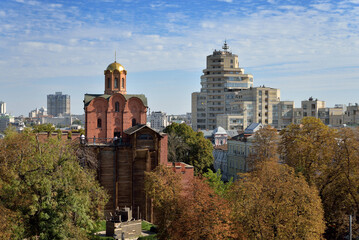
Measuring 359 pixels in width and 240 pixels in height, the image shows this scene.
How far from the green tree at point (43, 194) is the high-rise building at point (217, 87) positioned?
11021 centimetres

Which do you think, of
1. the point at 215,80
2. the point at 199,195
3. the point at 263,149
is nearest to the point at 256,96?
the point at 215,80

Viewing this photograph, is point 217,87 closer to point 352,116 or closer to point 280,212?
point 352,116

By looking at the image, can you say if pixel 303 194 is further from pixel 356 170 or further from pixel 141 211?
pixel 141 211

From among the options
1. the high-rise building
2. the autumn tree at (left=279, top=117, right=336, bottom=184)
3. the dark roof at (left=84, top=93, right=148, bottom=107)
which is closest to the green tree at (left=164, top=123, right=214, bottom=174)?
the dark roof at (left=84, top=93, right=148, bottom=107)

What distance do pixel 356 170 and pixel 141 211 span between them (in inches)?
928

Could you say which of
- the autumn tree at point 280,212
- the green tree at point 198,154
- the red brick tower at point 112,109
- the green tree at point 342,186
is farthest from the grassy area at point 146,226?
the green tree at point 198,154

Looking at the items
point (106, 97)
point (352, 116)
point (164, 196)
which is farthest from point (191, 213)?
point (352, 116)

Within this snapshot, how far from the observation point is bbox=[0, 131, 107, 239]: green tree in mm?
32281

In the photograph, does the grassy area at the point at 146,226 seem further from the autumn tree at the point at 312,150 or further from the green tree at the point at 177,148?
the green tree at the point at 177,148

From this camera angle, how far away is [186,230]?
117 feet

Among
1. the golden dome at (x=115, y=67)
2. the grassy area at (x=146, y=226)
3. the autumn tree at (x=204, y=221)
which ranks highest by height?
the golden dome at (x=115, y=67)

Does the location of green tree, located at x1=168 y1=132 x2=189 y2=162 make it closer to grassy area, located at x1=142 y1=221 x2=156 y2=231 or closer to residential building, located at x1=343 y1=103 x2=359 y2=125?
grassy area, located at x1=142 y1=221 x2=156 y2=231

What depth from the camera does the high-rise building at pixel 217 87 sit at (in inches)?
5659

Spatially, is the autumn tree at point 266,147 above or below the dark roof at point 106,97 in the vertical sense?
below
